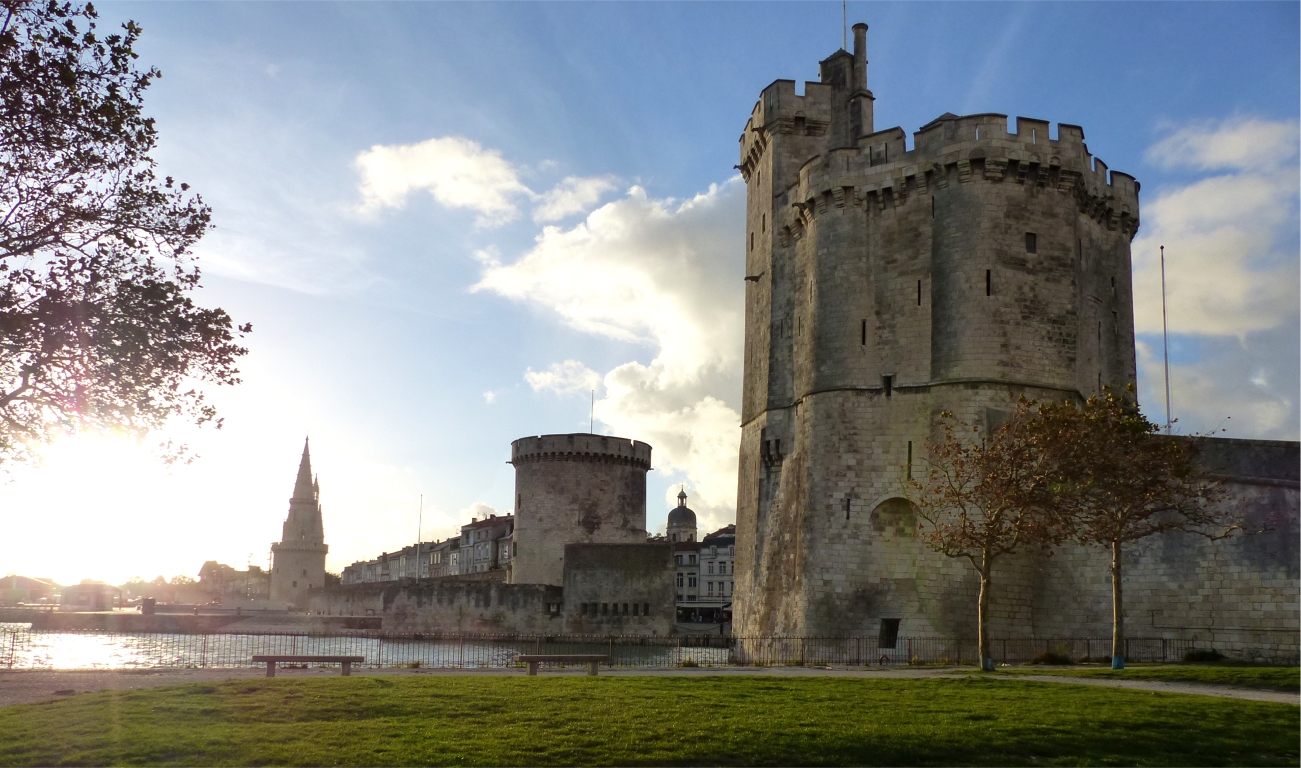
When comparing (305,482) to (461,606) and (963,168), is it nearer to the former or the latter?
(461,606)

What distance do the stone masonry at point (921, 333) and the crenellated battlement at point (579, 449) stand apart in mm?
27742

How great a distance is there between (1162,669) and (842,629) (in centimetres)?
976

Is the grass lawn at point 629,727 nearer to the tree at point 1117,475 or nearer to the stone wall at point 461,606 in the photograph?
the tree at point 1117,475

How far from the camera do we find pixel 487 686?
18.0 metres

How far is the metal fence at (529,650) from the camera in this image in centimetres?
2864

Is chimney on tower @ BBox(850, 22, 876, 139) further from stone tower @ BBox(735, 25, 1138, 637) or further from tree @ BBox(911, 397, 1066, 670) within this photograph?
tree @ BBox(911, 397, 1066, 670)

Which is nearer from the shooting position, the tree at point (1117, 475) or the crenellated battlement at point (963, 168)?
the tree at point (1117, 475)

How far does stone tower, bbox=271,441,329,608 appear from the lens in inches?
3935

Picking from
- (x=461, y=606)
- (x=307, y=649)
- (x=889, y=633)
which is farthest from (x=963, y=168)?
(x=461, y=606)

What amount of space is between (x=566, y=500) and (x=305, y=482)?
4744 cm

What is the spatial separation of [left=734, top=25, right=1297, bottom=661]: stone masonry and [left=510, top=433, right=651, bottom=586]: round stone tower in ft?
90.5

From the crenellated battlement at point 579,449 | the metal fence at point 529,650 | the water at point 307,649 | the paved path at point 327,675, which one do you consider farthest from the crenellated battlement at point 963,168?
the crenellated battlement at point 579,449

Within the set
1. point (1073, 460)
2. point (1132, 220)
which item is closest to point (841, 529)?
point (1073, 460)

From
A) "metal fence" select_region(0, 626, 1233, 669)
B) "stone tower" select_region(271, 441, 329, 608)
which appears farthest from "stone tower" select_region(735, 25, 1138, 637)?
"stone tower" select_region(271, 441, 329, 608)
